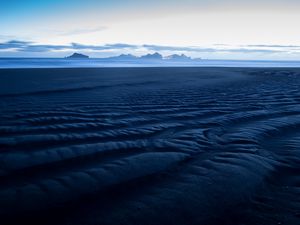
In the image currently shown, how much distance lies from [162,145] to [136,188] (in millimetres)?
1457

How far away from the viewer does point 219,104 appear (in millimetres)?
7871

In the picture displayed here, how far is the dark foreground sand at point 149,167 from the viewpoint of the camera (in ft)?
8.27

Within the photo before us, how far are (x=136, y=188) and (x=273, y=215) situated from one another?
122cm

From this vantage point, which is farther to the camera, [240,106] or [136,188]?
[240,106]

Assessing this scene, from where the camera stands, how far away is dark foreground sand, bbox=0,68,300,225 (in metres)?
2.52

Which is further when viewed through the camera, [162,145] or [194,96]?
[194,96]

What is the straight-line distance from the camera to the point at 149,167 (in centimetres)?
349

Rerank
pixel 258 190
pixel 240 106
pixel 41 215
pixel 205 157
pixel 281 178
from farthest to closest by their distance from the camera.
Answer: pixel 240 106 → pixel 205 157 → pixel 281 178 → pixel 258 190 → pixel 41 215

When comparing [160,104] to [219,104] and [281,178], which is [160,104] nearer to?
[219,104]

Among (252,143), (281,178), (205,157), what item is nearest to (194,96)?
(252,143)

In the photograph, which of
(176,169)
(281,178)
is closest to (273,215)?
(281,178)

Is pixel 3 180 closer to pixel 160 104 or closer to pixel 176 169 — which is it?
pixel 176 169

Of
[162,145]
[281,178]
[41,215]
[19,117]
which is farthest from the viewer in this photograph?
[19,117]

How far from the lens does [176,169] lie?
3451 millimetres
